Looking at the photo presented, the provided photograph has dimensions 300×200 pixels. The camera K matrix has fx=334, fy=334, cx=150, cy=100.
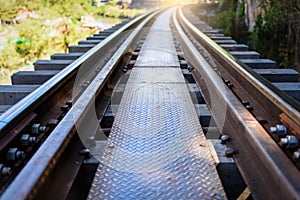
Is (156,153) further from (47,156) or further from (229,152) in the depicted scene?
(47,156)

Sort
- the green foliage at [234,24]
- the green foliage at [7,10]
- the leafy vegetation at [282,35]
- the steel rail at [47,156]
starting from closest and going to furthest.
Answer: the steel rail at [47,156] < the leafy vegetation at [282,35] < the green foliage at [234,24] < the green foliage at [7,10]

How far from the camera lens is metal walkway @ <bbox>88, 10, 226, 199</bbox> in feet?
4.87

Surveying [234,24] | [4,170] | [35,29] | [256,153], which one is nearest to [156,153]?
[256,153]

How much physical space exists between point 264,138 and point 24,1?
883 inches

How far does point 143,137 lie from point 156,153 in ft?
0.69

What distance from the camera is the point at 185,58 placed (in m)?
4.34

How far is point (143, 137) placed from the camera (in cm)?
197

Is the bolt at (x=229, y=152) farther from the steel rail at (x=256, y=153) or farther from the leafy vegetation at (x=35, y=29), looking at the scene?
the leafy vegetation at (x=35, y=29)

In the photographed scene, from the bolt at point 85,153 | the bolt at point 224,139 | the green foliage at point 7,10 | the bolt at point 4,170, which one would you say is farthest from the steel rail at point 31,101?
the green foliage at point 7,10

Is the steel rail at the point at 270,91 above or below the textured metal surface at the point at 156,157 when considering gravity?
above

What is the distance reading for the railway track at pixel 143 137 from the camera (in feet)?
4.52

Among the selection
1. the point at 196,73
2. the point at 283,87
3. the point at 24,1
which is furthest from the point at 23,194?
the point at 24,1

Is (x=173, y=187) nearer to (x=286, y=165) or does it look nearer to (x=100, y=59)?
(x=286, y=165)

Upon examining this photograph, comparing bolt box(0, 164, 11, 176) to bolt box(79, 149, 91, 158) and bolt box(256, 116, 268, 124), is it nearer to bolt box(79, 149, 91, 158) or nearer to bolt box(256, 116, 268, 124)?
bolt box(79, 149, 91, 158)
